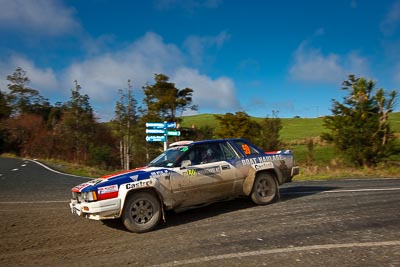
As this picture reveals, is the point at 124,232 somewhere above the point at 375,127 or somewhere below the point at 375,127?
below

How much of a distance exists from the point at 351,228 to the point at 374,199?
279 cm

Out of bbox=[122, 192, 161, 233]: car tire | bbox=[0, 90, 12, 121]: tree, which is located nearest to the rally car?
bbox=[122, 192, 161, 233]: car tire

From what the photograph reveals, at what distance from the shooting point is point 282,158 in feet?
27.6

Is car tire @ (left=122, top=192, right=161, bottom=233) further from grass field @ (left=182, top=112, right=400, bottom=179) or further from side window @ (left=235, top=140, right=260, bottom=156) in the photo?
grass field @ (left=182, top=112, right=400, bottom=179)

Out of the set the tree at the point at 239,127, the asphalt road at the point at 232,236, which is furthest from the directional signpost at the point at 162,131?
the asphalt road at the point at 232,236

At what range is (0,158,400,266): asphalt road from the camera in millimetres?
4488

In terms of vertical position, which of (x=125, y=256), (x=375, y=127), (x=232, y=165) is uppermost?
(x=375, y=127)

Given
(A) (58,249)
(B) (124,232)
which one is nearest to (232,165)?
(B) (124,232)

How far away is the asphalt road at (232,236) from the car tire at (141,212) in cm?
18

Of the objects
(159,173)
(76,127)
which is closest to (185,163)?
(159,173)

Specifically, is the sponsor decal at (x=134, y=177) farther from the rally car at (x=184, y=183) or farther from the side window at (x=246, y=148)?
the side window at (x=246, y=148)

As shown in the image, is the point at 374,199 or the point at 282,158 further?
the point at 282,158

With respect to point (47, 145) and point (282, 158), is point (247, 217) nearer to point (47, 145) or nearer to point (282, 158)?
point (282, 158)

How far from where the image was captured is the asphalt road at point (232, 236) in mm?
4488
